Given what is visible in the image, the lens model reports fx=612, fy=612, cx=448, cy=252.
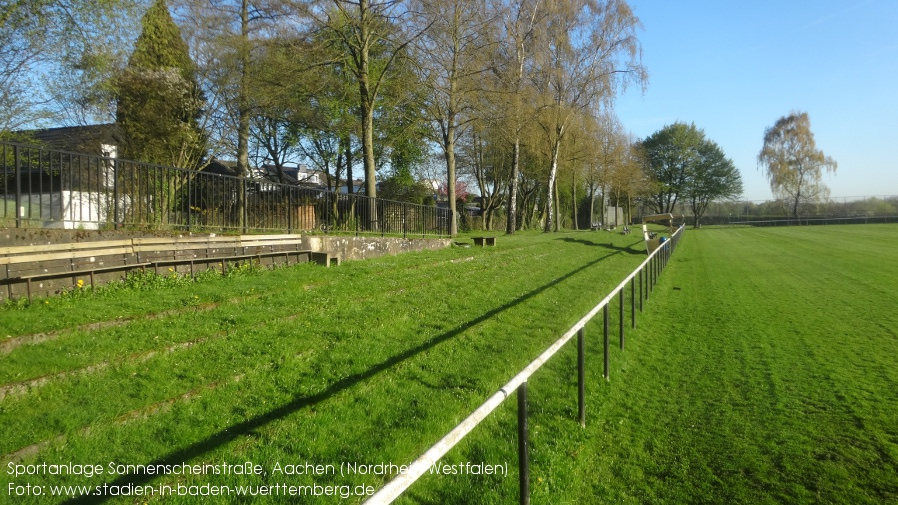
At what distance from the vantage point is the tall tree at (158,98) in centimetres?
1917

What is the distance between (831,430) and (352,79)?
2470cm

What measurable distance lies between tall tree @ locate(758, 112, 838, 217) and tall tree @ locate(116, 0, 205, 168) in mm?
73846

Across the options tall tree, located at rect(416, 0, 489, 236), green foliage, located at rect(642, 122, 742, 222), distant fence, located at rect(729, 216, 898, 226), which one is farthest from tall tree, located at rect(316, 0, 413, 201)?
green foliage, located at rect(642, 122, 742, 222)

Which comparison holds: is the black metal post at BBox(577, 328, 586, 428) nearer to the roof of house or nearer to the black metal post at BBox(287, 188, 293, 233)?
the black metal post at BBox(287, 188, 293, 233)

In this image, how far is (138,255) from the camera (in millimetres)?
9305

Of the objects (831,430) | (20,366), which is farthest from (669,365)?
(20,366)

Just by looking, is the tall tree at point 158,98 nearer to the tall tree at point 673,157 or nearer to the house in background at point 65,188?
the house in background at point 65,188

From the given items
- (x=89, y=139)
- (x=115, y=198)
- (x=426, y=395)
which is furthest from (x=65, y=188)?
(x=89, y=139)

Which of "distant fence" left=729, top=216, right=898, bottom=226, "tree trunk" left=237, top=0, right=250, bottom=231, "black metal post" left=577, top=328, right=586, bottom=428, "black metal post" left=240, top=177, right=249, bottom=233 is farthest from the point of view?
"distant fence" left=729, top=216, right=898, bottom=226

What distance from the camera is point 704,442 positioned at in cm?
500

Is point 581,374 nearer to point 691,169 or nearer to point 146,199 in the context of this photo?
point 146,199

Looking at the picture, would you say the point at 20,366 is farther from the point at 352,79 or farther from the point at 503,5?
the point at 503,5

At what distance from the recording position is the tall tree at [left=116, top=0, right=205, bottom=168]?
62.9ft

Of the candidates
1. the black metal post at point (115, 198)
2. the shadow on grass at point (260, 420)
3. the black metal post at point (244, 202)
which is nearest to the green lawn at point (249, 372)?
the shadow on grass at point (260, 420)
